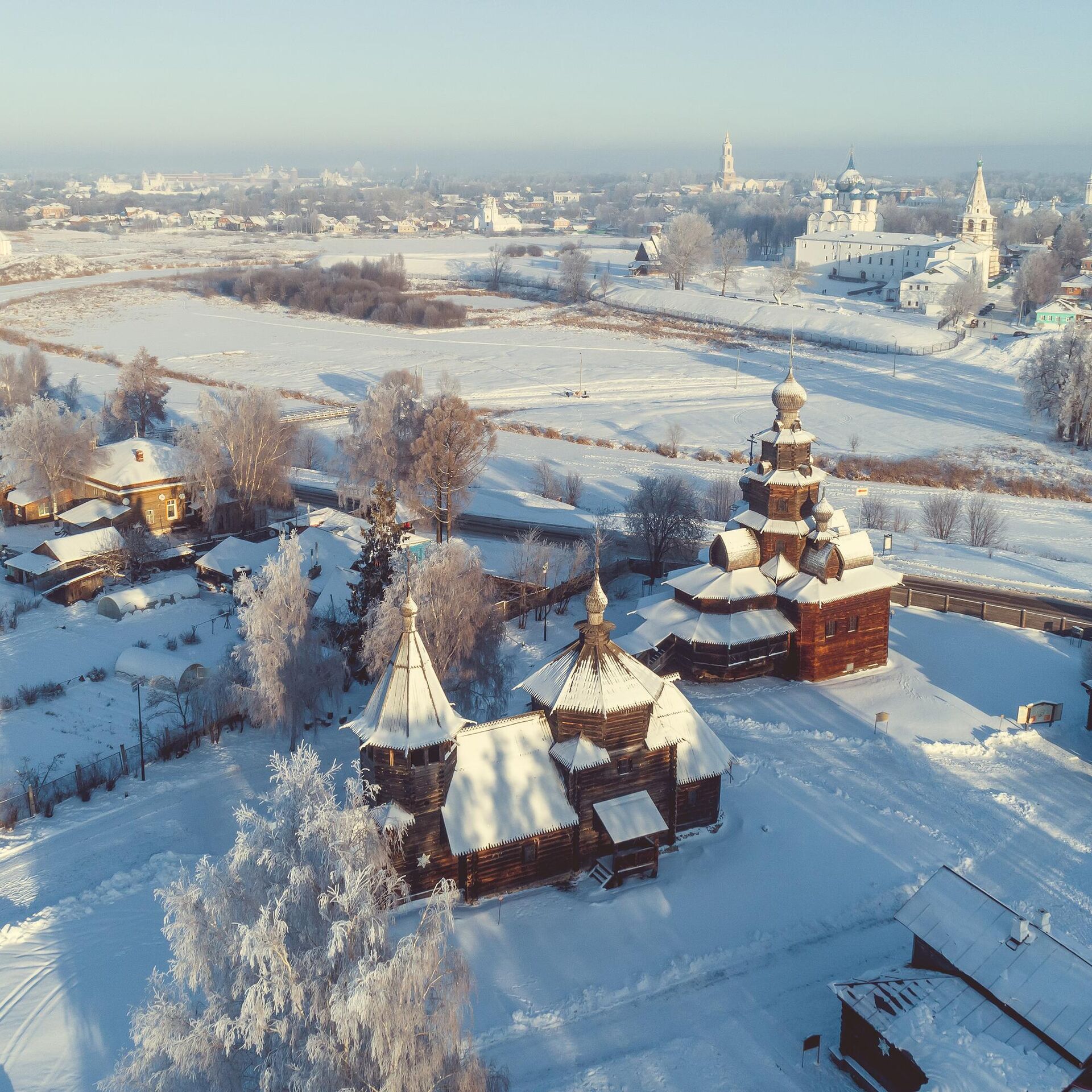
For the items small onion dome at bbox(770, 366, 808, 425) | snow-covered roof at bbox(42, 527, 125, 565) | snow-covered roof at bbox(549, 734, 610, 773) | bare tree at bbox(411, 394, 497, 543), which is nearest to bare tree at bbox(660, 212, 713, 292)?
bare tree at bbox(411, 394, 497, 543)

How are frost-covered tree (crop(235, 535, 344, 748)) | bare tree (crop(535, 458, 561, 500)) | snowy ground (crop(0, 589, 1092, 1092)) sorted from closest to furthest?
snowy ground (crop(0, 589, 1092, 1092))
frost-covered tree (crop(235, 535, 344, 748))
bare tree (crop(535, 458, 561, 500))

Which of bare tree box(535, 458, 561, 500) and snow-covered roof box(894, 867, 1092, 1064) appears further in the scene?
bare tree box(535, 458, 561, 500)

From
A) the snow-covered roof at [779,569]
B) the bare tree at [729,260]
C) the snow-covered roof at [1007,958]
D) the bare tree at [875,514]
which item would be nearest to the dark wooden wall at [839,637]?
the snow-covered roof at [779,569]

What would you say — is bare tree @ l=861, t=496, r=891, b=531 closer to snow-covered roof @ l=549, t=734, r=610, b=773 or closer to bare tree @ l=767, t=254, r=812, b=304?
snow-covered roof @ l=549, t=734, r=610, b=773

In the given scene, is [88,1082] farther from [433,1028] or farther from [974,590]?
[974,590]

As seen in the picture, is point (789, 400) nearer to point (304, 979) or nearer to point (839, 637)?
point (839, 637)
